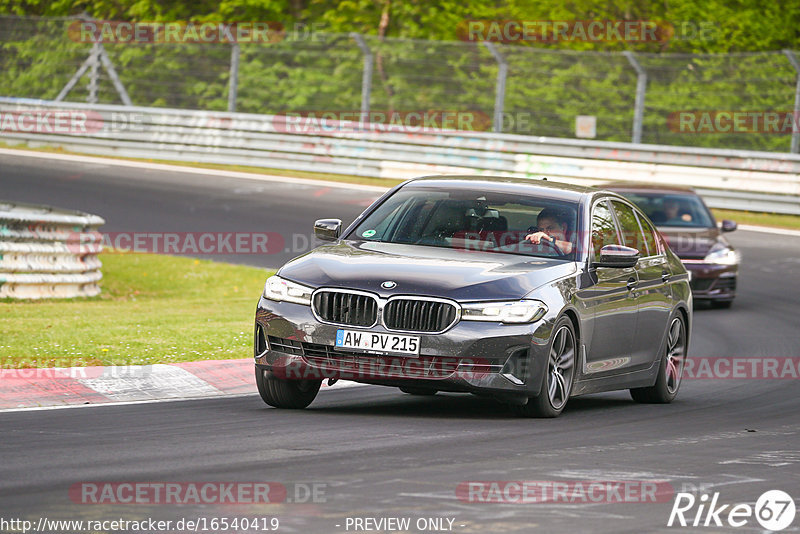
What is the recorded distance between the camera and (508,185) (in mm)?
10570

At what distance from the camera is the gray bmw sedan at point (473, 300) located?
895 cm

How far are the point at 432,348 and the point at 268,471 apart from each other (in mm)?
1998

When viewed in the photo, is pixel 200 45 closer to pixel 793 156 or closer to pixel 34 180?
pixel 34 180

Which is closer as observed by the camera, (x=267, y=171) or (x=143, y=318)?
(x=143, y=318)

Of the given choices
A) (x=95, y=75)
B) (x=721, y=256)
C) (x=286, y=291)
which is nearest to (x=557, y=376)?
(x=286, y=291)

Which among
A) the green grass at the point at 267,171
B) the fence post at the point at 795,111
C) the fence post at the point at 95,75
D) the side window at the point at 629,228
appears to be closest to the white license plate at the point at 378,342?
the side window at the point at 629,228

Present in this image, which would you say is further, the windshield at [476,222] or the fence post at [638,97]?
the fence post at [638,97]

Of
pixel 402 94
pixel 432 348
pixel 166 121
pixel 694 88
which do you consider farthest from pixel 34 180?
pixel 432 348

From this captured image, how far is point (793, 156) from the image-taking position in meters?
27.8

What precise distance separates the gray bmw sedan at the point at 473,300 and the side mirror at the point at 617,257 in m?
0.01

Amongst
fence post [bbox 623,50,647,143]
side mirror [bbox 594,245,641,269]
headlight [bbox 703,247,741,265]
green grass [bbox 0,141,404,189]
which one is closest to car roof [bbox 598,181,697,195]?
headlight [bbox 703,247,741,265]

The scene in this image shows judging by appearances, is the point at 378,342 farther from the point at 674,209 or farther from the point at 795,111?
the point at 795,111

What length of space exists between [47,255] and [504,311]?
9.48m

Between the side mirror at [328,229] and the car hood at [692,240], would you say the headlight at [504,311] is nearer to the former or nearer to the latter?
the side mirror at [328,229]
